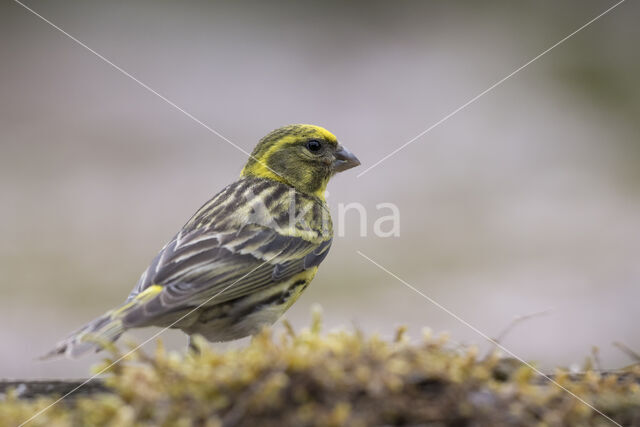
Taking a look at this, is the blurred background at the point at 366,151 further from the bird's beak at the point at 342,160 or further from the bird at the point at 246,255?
the bird at the point at 246,255

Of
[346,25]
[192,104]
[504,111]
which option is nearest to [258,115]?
[192,104]

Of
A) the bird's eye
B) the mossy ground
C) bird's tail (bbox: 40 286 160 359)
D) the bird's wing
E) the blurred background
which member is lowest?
the blurred background

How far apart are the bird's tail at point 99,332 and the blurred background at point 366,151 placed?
4.06 m

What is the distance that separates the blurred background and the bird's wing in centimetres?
352

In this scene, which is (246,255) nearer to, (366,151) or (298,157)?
(298,157)

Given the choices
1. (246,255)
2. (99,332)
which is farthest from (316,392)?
(246,255)

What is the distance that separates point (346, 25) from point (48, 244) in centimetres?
954

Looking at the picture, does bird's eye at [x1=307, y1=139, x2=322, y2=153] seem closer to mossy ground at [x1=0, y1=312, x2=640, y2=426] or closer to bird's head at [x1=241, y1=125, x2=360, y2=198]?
bird's head at [x1=241, y1=125, x2=360, y2=198]

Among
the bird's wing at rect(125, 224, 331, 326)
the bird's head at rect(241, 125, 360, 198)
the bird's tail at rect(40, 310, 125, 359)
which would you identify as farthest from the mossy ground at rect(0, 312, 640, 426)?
the bird's head at rect(241, 125, 360, 198)

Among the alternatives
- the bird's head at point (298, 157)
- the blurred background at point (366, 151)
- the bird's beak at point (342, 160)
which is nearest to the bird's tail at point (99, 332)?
the bird's head at point (298, 157)

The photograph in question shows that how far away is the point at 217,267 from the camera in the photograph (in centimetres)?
425

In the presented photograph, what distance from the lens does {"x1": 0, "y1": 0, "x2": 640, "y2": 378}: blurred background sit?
965 cm

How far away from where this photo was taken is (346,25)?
17828 mm

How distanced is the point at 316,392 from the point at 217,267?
6.78 ft
